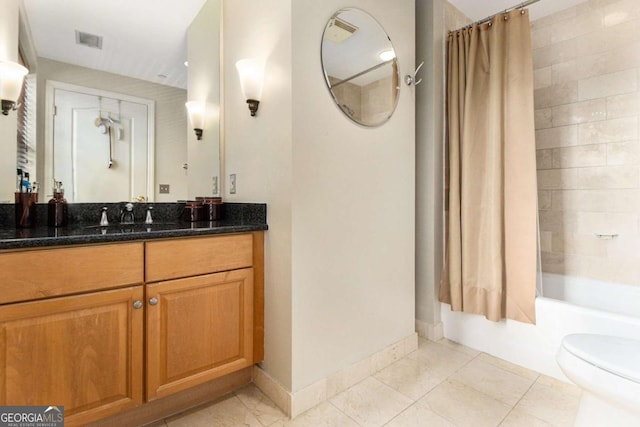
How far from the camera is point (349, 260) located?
170 cm

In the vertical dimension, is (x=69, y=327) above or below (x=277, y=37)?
below

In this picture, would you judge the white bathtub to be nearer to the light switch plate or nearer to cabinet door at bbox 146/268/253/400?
cabinet door at bbox 146/268/253/400

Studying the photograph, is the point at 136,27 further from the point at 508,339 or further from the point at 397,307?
the point at 508,339

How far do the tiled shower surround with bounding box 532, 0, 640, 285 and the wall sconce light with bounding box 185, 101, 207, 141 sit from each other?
8.18 feet

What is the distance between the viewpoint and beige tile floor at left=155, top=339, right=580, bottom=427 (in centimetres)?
142

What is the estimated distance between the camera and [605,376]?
3.65ft

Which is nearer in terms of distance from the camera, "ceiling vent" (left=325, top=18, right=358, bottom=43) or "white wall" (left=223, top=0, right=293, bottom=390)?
"white wall" (left=223, top=0, right=293, bottom=390)

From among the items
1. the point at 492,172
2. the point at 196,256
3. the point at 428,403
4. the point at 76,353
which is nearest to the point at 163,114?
the point at 196,256

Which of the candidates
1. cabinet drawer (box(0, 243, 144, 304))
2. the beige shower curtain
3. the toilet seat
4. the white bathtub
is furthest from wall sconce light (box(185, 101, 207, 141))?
the toilet seat

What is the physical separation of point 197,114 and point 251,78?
1.97 ft

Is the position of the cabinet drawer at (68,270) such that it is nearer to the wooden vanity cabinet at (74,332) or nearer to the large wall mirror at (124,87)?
the wooden vanity cabinet at (74,332)

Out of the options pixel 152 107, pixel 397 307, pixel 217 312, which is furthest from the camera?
pixel 397 307

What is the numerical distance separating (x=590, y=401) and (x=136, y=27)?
2.81m

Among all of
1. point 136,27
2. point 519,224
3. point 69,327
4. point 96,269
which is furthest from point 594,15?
point 69,327
